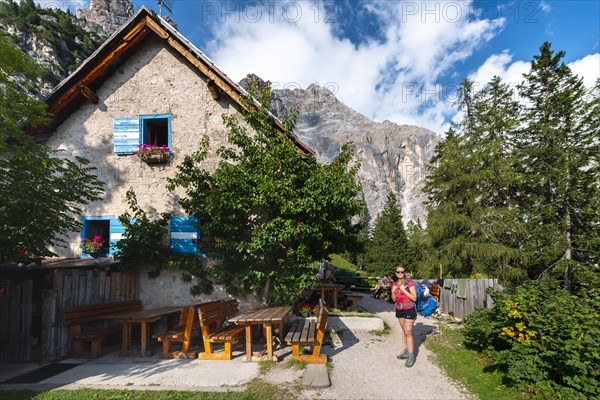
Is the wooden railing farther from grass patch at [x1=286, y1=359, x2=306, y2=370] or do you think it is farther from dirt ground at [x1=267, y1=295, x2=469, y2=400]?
grass patch at [x1=286, y1=359, x2=306, y2=370]

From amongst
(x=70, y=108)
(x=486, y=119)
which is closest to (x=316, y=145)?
(x=486, y=119)

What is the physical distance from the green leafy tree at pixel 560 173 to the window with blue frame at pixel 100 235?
69.8 feet

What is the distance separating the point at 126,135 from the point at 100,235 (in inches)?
129

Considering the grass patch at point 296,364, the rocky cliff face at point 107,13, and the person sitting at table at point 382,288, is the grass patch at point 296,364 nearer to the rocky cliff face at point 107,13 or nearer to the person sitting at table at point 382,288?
the person sitting at table at point 382,288

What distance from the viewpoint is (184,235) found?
28.7 ft

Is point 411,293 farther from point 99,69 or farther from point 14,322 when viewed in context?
point 99,69

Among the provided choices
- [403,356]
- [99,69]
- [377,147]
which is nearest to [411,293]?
[403,356]

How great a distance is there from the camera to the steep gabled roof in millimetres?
8930

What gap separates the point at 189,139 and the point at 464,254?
54.8 feet

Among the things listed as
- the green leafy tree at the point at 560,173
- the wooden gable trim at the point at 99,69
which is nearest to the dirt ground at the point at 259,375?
the wooden gable trim at the point at 99,69

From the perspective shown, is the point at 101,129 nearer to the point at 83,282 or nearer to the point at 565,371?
the point at 83,282

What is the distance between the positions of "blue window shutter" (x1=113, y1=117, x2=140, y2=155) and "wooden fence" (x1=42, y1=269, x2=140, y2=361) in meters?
3.66

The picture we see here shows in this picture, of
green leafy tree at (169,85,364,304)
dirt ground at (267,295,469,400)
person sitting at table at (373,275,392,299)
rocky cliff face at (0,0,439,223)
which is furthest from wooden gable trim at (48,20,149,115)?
rocky cliff face at (0,0,439,223)

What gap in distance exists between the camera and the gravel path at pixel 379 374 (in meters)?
4.64
